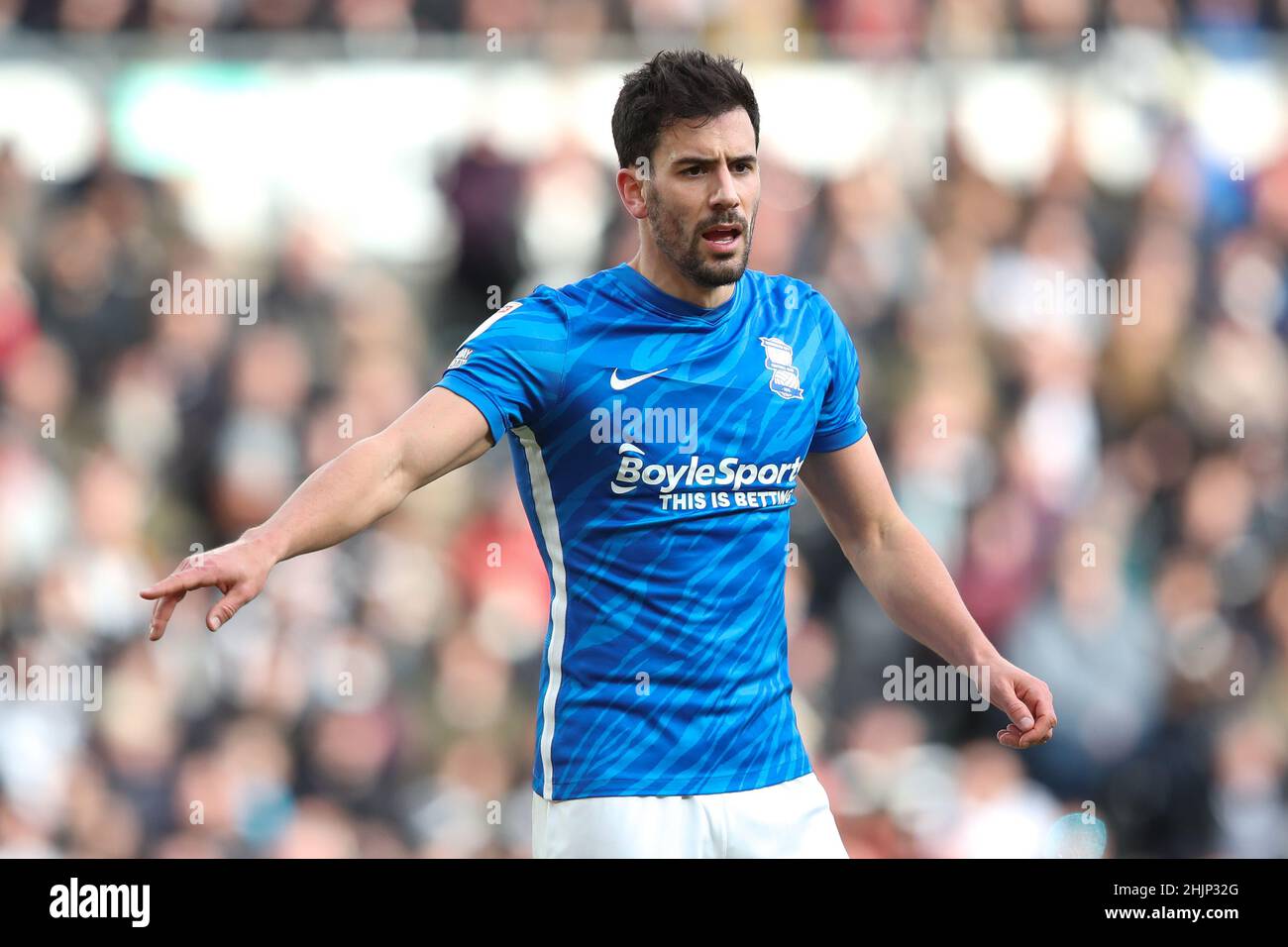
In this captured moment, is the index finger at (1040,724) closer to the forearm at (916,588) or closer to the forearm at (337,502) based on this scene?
the forearm at (916,588)

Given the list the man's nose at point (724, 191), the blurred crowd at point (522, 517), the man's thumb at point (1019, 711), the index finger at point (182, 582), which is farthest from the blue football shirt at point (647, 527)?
the blurred crowd at point (522, 517)

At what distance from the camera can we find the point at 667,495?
12.0 feet

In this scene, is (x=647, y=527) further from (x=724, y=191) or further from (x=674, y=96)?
(x=674, y=96)

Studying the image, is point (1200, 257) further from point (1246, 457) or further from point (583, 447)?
point (583, 447)

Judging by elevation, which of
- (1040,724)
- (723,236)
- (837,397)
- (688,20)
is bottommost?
(1040,724)

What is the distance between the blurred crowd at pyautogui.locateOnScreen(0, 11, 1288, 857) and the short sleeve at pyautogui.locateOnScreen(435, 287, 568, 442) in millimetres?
3486

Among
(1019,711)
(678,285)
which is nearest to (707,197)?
(678,285)

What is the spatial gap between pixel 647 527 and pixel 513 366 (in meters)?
0.49

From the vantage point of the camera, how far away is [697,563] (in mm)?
3666

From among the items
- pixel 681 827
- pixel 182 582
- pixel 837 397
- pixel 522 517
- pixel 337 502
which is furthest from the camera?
pixel 522 517

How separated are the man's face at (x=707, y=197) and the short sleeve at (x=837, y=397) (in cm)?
36

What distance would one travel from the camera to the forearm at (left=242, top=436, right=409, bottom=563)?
3166 mm

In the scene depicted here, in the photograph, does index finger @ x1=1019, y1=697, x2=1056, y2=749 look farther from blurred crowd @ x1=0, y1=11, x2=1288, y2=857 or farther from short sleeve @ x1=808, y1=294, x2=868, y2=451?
blurred crowd @ x1=0, y1=11, x2=1288, y2=857

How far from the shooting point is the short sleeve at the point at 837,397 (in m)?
3.97
